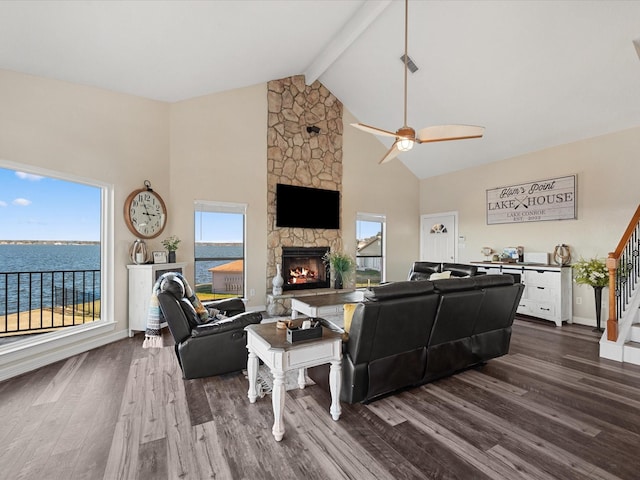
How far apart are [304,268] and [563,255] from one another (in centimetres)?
462

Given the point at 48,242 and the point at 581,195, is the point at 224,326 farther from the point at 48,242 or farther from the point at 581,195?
the point at 581,195

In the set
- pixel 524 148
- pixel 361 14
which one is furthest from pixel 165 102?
pixel 524 148

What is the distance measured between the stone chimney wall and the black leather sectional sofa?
147 inches

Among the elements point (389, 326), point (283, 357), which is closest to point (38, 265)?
point (283, 357)

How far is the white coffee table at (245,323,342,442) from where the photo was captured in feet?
6.84

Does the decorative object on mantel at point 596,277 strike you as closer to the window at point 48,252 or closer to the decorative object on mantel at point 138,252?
the decorative object on mantel at point 138,252

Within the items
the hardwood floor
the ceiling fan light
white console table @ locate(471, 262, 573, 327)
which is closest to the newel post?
the hardwood floor

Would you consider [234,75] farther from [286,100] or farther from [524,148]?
[524,148]

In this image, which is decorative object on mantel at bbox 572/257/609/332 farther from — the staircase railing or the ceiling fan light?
the ceiling fan light

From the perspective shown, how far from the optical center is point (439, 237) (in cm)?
759

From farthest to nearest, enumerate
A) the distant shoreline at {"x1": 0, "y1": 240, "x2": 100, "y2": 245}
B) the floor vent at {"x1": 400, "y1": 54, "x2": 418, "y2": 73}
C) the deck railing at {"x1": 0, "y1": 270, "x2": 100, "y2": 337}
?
the floor vent at {"x1": 400, "y1": 54, "x2": 418, "y2": 73} < the deck railing at {"x1": 0, "y1": 270, "x2": 100, "y2": 337} < the distant shoreline at {"x1": 0, "y1": 240, "x2": 100, "y2": 245}

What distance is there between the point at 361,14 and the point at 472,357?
4.60 metres

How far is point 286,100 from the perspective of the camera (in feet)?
20.5

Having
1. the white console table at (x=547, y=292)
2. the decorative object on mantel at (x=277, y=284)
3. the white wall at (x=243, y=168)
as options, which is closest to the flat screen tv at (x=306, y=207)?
the white wall at (x=243, y=168)
